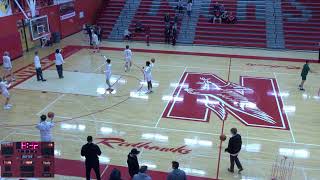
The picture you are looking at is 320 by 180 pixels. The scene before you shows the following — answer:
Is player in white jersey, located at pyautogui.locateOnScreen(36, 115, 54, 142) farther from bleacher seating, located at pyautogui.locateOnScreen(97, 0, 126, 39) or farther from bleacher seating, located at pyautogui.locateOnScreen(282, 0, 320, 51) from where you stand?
bleacher seating, located at pyautogui.locateOnScreen(282, 0, 320, 51)

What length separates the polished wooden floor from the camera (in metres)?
10.7

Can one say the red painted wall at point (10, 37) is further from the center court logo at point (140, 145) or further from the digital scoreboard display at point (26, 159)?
the digital scoreboard display at point (26, 159)

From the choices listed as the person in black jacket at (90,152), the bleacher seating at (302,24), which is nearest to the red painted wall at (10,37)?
the person in black jacket at (90,152)

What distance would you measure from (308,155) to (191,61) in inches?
451

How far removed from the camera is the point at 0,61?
2028 centimetres

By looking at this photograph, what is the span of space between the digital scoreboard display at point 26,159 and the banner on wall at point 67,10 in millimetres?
20297

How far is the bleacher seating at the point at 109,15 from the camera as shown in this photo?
2864 cm

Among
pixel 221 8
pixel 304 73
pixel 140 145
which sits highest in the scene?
pixel 221 8

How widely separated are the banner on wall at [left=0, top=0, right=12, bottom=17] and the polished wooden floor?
2.77 m

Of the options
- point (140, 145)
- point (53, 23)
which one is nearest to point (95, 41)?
point (53, 23)

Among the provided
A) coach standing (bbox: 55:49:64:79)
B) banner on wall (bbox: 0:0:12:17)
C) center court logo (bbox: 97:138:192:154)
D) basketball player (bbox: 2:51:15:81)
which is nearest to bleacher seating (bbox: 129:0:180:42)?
banner on wall (bbox: 0:0:12:17)

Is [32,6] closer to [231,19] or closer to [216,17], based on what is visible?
[216,17]

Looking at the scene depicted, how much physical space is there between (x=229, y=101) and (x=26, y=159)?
9374mm

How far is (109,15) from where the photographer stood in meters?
30.0
